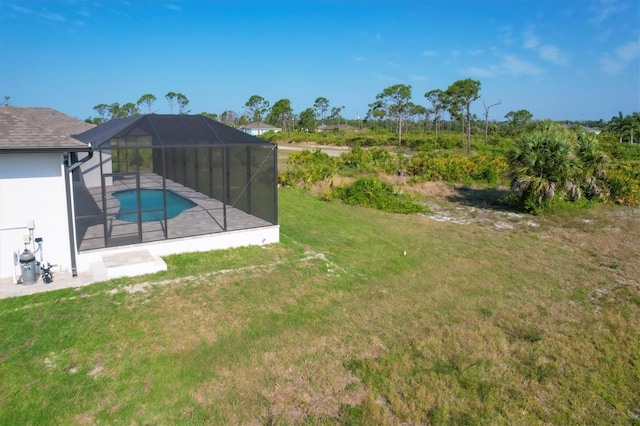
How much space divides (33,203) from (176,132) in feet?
10.1

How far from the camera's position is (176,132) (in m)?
9.43

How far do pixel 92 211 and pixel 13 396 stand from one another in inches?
233

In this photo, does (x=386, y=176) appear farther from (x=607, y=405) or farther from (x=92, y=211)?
(x=607, y=405)

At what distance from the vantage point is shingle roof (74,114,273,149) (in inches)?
348

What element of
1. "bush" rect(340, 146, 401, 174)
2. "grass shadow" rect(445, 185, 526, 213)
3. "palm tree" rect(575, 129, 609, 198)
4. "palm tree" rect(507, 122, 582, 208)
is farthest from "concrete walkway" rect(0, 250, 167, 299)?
"bush" rect(340, 146, 401, 174)

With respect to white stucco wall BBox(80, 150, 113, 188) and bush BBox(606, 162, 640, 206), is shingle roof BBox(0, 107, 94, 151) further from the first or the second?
bush BBox(606, 162, 640, 206)

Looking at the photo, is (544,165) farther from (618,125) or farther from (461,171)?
(618,125)

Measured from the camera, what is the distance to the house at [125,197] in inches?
291

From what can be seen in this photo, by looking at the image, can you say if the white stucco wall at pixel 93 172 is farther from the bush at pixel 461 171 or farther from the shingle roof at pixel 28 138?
the bush at pixel 461 171

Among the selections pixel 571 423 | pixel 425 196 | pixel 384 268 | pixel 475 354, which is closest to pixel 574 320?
pixel 475 354

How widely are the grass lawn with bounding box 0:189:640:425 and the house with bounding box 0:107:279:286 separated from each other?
0.70m

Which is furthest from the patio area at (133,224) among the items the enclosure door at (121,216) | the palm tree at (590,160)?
the palm tree at (590,160)

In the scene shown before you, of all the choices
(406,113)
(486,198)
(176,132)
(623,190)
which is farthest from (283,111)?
(176,132)

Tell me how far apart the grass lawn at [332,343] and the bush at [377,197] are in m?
5.74
